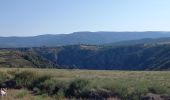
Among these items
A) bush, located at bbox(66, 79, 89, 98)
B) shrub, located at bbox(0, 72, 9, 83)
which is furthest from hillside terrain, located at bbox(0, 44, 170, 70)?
bush, located at bbox(66, 79, 89, 98)

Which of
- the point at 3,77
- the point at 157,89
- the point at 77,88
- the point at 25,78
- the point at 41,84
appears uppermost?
the point at 157,89

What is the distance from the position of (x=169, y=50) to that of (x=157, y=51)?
59.5 ft

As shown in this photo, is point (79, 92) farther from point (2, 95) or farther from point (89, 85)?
point (2, 95)

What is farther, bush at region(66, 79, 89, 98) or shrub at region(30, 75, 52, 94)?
shrub at region(30, 75, 52, 94)

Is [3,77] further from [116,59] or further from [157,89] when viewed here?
[116,59]

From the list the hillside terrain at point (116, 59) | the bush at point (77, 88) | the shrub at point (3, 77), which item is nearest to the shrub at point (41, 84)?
the bush at point (77, 88)

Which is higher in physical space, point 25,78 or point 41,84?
point 41,84

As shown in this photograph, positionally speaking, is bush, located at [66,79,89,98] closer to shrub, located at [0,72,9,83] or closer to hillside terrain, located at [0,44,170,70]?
shrub, located at [0,72,9,83]

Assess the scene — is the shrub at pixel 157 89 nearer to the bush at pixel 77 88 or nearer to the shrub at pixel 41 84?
the bush at pixel 77 88

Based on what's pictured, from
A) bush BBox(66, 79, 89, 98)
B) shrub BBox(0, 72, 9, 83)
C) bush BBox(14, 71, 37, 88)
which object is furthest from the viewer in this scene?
shrub BBox(0, 72, 9, 83)

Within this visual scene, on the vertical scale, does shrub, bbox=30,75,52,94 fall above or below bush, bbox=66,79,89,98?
below

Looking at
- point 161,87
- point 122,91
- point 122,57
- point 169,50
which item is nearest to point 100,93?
point 122,91

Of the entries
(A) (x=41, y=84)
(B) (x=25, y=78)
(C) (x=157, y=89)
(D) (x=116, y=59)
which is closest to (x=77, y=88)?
(A) (x=41, y=84)

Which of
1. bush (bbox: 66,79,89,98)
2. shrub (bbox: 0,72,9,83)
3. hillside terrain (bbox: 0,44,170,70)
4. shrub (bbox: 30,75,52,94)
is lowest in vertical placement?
hillside terrain (bbox: 0,44,170,70)
